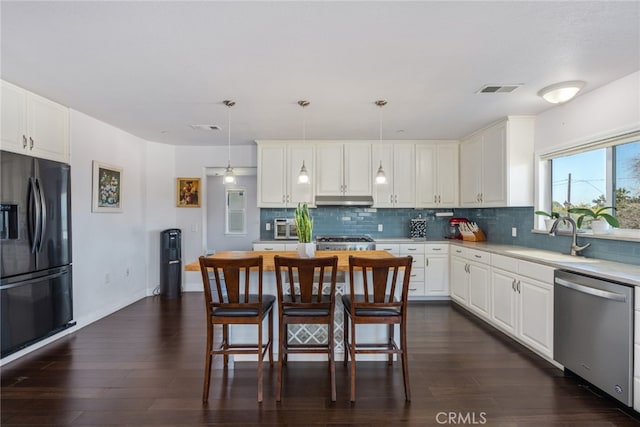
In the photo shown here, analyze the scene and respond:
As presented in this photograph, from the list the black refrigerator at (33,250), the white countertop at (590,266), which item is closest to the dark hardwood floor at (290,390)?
the black refrigerator at (33,250)

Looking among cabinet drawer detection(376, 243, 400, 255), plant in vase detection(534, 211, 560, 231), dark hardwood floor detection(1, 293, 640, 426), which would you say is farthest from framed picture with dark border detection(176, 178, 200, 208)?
plant in vase detection(534, 211, 560, 231)

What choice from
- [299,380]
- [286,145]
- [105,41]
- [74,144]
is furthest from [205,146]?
[299,380]

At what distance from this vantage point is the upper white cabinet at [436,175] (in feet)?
16.7

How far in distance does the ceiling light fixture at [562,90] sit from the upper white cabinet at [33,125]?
4598 mm

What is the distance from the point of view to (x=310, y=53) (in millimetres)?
2248

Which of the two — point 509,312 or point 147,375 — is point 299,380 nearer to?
point 147,375

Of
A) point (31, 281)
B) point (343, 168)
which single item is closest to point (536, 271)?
point (343, 168)

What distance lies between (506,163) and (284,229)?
307 cm

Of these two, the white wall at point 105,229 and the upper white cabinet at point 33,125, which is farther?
the white wall at point 105,229

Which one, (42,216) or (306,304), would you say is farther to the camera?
(42,216)

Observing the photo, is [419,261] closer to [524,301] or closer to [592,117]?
[524,301]

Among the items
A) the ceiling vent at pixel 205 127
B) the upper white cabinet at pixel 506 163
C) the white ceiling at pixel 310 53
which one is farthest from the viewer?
the ceiling vent at pixel 205 127

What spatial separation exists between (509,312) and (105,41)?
3.98m

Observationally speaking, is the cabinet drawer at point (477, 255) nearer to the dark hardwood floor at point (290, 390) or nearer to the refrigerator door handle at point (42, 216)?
the dark hardwood floor at point (290, 390)
